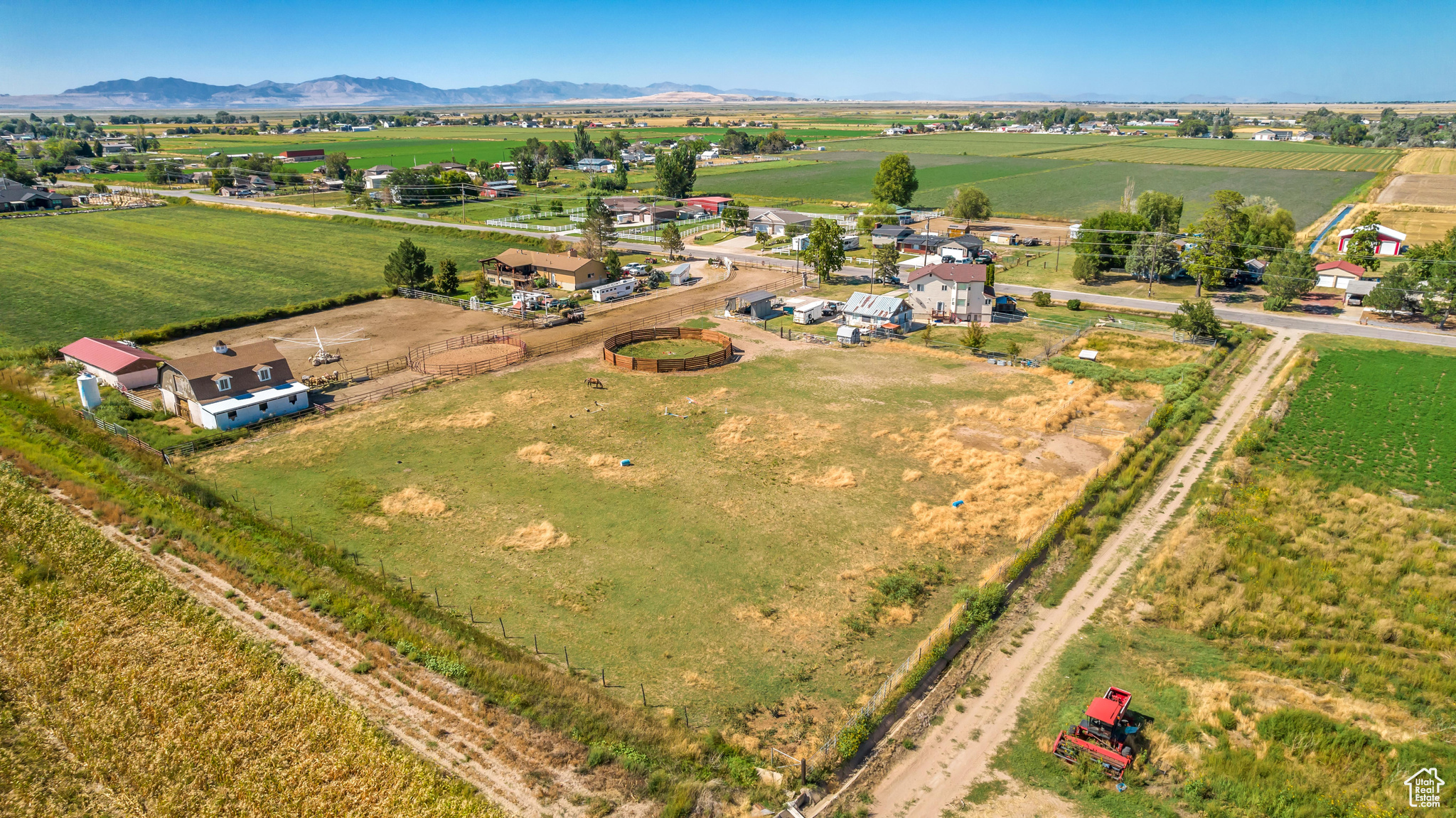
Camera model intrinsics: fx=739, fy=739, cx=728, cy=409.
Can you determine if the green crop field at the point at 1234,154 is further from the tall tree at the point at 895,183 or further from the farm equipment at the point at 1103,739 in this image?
the farm equipment at the point at 1103,739

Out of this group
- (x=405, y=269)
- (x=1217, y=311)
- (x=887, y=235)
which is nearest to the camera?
(x=1217, y=311)

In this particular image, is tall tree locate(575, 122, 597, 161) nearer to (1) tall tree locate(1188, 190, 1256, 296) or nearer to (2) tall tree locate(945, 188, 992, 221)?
(2) tall tree locate(945, 188, 992, 221)

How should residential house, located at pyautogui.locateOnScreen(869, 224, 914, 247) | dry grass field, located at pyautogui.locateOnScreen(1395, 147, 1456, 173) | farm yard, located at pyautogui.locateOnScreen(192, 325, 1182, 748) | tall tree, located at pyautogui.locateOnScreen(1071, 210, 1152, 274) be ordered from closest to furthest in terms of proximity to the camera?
farm yard, located at pyautogui.locateOnScreen(192, 325, 1182, 748), tall tree, located at pyautogui.locateOnScreen(1071, 210, 1152, 274), residential house, located at pyautogui.locateOnScreen(869, 224, 914, 247), dry grass field, located at pyautogui.locateOnScreen(1395, 147, 1456, 173)

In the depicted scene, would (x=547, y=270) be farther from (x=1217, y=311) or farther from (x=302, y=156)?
(x=302, y=156)

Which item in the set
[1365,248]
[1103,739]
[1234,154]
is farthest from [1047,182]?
[1103,739]

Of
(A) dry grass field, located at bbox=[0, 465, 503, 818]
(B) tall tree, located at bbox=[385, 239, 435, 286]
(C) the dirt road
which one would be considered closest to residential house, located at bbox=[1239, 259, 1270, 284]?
(C) the dirt road

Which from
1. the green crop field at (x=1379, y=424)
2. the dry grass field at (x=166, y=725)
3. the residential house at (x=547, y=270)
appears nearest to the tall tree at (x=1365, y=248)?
the green crop field at (x=1379, y=424)
